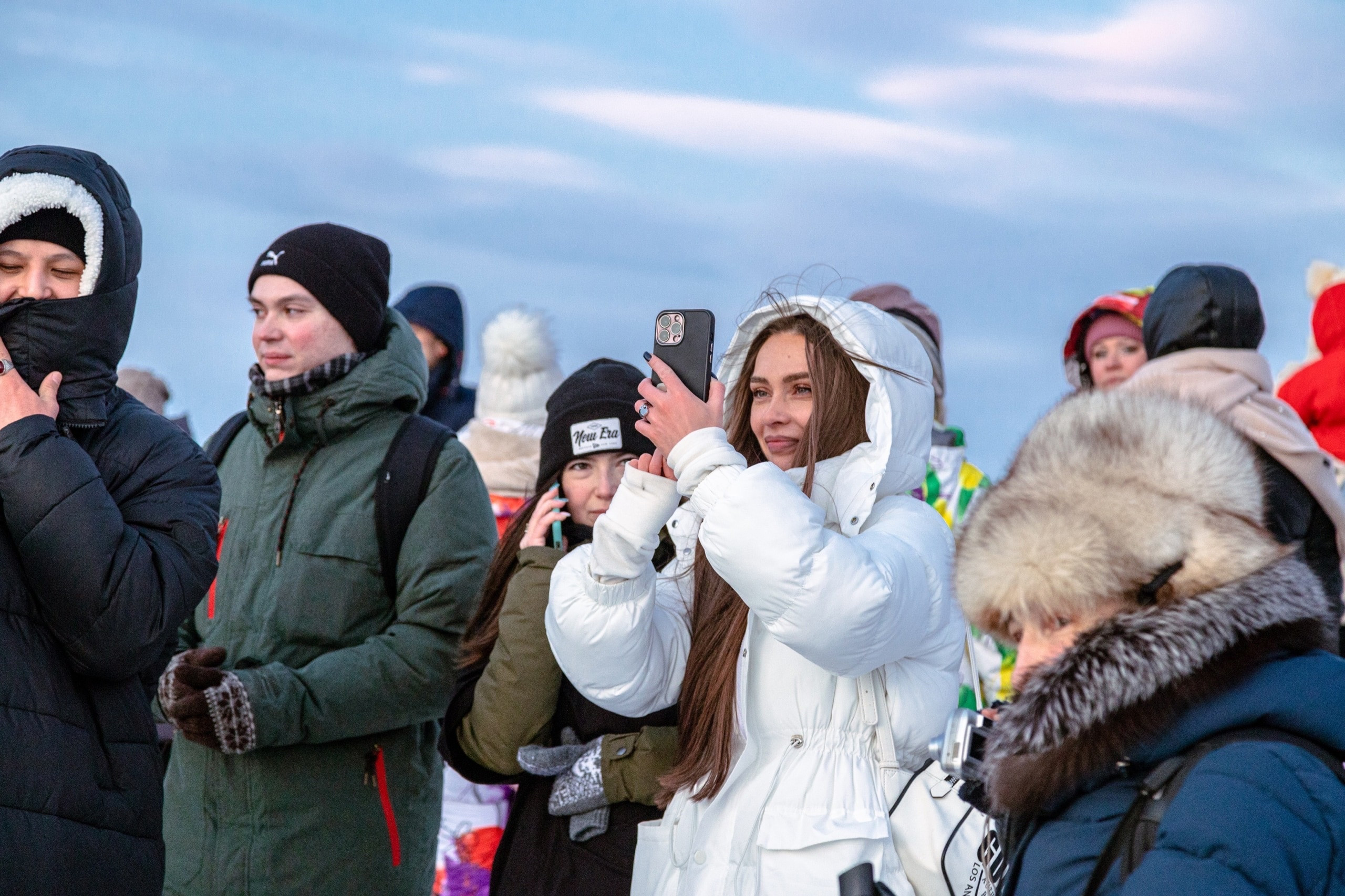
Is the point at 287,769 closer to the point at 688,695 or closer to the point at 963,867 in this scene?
the point at 688,695

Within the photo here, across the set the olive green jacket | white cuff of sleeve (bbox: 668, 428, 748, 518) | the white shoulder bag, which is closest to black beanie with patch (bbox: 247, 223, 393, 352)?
the olive green jacket

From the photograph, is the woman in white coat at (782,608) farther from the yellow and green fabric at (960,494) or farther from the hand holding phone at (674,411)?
Answer: the yellow and green fabric at (960,494)

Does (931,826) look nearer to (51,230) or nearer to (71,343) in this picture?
(71,343)

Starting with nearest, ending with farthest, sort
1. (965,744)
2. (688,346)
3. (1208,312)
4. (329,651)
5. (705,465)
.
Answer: (965,744) < (705,465) < (688,346) < (329,651) < (1208,312)

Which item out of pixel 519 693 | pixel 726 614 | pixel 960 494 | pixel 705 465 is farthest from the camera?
pixel 960 494

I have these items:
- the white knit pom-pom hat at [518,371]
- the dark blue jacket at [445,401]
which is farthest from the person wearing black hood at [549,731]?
the dark blue jacket at [445,401]

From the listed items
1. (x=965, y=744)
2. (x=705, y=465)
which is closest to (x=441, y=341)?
(x=705, y=465)

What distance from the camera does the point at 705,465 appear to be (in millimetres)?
2572

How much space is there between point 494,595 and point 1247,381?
2187 mm

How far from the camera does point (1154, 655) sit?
1.73 meters

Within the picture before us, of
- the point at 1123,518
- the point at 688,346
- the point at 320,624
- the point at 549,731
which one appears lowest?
the point at 549,731

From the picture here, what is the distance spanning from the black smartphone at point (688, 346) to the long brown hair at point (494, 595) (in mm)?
953

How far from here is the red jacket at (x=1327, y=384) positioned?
5066mm

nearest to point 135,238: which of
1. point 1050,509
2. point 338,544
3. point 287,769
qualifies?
point 338,544
